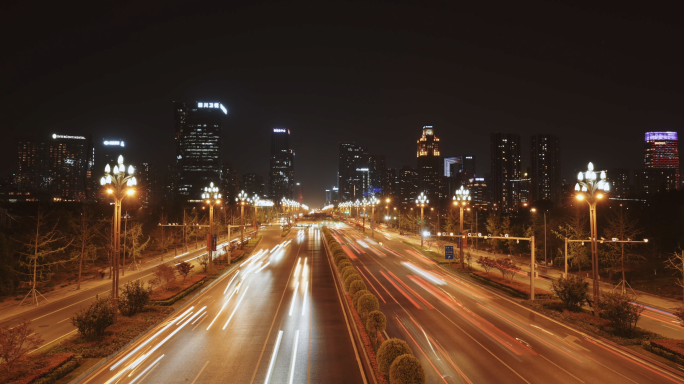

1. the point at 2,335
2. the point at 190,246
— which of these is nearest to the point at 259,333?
the point at 2,335

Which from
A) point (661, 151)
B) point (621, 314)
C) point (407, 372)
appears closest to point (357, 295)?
point (407, 372)

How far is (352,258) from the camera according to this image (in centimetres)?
4841

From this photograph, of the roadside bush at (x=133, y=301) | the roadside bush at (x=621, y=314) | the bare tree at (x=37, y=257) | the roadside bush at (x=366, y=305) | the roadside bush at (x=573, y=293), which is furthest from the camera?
the bare tree at (x=37, y=257)

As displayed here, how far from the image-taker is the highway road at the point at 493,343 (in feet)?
48.1

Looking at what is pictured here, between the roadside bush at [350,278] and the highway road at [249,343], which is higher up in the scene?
the roadside bush at [350,278]

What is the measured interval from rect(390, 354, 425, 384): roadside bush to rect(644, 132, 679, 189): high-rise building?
188 metres

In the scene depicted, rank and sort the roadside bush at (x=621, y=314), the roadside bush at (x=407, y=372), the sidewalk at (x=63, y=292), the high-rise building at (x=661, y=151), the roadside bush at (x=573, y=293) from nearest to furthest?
the roadside bush at (x=407, y=372) → the roadside bush at (x=621, y=314) → the roadside bush at (x=573, y=293) → the sidewalk at (x=63, y=292) → the high-rise building at (x=661, y=151)

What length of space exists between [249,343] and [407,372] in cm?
946

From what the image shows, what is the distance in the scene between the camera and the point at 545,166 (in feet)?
625

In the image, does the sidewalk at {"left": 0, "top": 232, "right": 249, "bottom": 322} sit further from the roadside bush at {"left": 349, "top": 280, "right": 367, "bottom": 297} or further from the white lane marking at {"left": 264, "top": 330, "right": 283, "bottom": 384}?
the roadside bush at {"left": 349, "top": 280, "right": 367, "bottom": 297}

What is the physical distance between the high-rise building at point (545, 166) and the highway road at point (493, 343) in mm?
181440

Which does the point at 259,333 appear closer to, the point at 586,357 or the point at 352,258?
the point at 586,357

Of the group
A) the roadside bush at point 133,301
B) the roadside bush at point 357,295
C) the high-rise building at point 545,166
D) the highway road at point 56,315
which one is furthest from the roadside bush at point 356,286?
the high-rise building at point 545,166

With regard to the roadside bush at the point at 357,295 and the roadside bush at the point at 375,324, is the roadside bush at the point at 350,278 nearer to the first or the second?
the roadside bush at the point at 357,295
